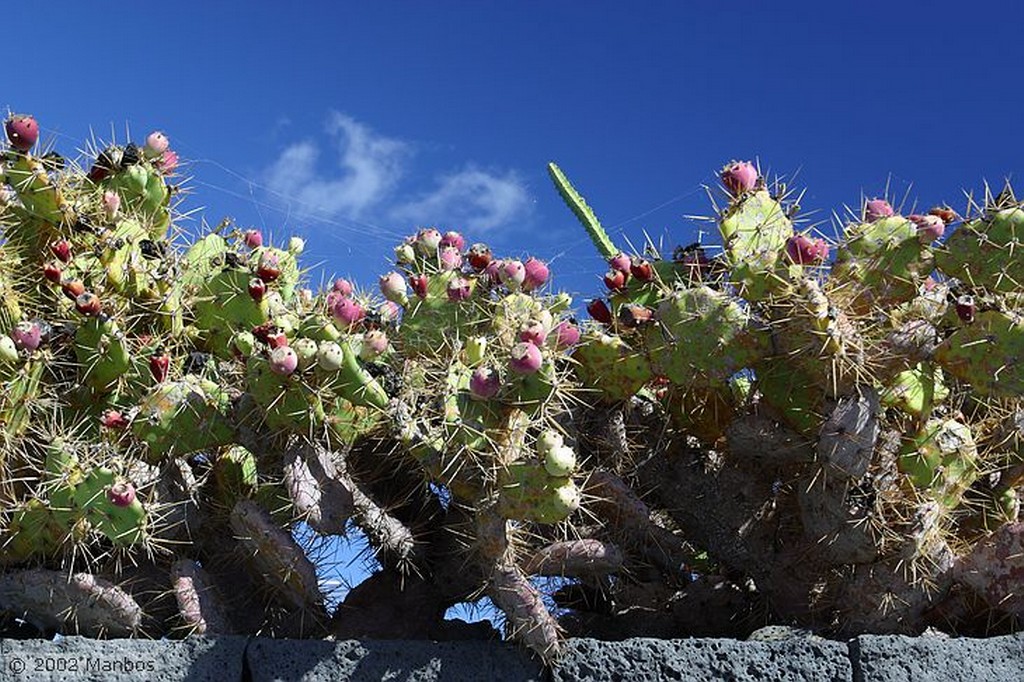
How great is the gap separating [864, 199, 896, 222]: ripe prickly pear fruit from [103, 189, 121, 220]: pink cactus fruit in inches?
95.5

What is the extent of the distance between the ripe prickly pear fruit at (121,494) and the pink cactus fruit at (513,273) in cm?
127

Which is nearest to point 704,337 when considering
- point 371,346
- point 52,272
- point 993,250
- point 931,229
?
point 931,229

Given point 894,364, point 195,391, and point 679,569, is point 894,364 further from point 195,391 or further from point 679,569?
point 195,391

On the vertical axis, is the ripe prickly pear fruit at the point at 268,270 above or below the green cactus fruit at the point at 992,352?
above

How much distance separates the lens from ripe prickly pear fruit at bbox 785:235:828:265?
323 centimetres

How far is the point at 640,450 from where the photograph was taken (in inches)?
145

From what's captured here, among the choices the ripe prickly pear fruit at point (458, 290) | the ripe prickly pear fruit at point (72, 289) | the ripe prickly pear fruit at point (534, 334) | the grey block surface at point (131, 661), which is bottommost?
the grey block surface at point (131, 661)

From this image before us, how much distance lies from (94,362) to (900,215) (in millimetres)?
2521

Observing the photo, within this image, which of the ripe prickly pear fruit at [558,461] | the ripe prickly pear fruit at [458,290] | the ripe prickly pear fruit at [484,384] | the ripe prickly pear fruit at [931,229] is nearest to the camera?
the ripe prickly pear fruit at [558,461]

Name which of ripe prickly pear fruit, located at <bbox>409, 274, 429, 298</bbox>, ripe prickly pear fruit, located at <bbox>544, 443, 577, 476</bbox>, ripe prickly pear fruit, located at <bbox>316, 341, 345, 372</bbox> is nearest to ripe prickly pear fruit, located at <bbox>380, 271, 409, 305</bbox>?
ripe prickly pear fruit, located at <bbox>409, 274, 429, 298</bbox>

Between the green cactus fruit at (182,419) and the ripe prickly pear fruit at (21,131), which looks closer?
the green cactus fruit at (182,419)

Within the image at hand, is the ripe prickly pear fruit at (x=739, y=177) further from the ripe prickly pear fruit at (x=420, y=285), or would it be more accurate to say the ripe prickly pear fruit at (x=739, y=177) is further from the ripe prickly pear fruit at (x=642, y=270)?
the ripe prickly pear fruit at (x=420, y=285)

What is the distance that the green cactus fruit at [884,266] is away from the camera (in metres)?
3.33

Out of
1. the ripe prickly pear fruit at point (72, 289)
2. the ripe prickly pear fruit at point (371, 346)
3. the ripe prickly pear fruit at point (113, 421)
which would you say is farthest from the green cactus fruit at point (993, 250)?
the ripe prickly pear fruit at point (72, 289)
